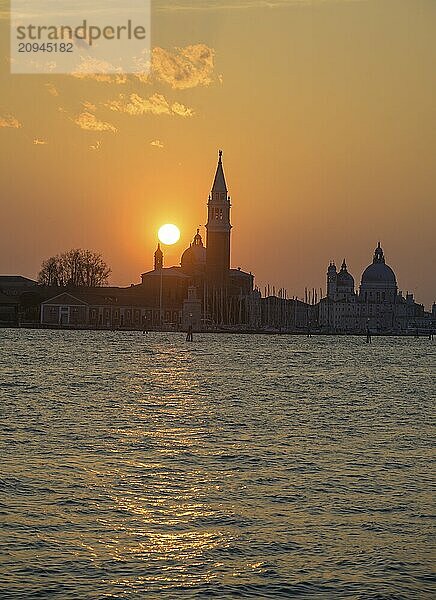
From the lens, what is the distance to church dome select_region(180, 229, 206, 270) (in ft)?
450

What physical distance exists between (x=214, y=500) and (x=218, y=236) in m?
113

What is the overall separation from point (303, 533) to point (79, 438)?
25.6 ft

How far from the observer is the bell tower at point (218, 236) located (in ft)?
409

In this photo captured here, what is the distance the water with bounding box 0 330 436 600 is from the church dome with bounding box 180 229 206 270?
4359 inches

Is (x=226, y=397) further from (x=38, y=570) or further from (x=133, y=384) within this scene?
(x=38, y=570)

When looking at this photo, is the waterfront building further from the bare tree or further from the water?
the water

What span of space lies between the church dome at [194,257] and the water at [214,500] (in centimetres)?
11072

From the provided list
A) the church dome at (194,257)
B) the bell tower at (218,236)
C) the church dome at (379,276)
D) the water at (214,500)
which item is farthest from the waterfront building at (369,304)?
the water at (214,500)

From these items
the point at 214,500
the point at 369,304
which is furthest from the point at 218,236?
the point at 214,500

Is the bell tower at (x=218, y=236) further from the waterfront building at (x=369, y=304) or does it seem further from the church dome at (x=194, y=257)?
the waterfront building at (x=369, y=304)

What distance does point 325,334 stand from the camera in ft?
486

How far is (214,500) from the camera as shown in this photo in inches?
500

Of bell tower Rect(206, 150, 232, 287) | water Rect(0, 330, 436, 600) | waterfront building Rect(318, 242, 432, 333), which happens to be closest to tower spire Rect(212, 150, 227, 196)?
bell tower Rect(206, 150, 232, 287)

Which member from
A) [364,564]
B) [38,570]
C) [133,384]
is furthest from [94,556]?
[133,384]
